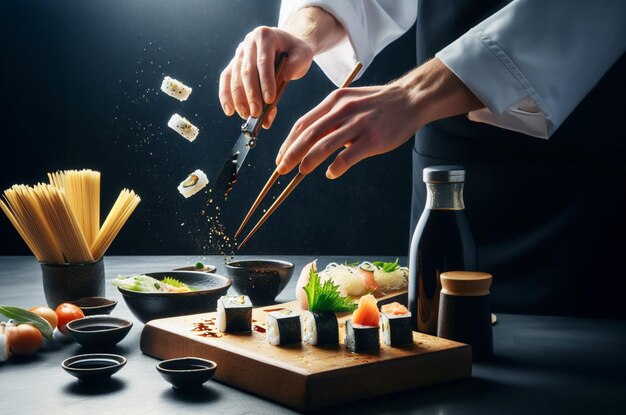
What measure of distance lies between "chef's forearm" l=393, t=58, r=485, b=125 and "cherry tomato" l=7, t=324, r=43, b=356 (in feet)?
2.73

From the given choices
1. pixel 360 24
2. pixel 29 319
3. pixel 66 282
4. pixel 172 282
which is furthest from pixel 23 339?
pixel 360 24

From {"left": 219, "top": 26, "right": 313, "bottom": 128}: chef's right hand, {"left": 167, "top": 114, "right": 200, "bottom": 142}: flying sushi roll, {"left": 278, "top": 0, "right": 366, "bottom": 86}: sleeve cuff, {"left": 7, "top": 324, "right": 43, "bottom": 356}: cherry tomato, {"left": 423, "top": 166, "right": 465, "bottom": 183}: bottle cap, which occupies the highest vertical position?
{"left": 278, "top": 0, "right": 366, "bottom": 86}: sleeve cuff

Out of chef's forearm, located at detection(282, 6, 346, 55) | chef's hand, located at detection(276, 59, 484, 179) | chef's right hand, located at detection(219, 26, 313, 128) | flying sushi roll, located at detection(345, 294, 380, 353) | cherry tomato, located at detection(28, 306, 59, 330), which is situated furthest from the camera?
chef's forearm, located at detection(282, 6, 346, 55)

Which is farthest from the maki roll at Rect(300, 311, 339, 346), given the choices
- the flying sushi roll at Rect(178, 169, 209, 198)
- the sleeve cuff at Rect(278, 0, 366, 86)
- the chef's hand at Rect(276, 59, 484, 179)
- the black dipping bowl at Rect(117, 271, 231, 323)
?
the flying sushi roll at Rect(178, 169, 209, 198)

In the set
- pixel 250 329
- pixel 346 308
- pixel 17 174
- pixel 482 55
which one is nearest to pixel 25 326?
pixel 250 329

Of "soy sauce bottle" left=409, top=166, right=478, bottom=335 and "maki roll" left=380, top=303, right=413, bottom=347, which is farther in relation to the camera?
"soy sauce bottle" left=409, top=166, right=478, bottom=335

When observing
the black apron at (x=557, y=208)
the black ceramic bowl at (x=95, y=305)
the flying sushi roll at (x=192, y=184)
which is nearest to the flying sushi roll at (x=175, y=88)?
the flying sushi roll at (x=192, y=184)

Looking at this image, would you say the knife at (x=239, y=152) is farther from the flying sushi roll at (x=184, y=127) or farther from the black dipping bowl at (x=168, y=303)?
the flying sushi roll at (x=184, y=127)

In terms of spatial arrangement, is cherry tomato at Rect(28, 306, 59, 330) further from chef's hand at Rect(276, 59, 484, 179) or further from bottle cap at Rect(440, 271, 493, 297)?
bottle cap at Rect(440, 271, 493, 297)

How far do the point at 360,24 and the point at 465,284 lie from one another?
101 cm

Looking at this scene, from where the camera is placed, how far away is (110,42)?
3381 millimetres

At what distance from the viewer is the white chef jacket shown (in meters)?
1.46

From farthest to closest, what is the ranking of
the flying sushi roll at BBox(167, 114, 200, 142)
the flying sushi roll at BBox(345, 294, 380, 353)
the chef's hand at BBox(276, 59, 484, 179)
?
the flying sushi roll at BBox(167, 114, 200, 142) < the chef's hand at BBox(276, 59, 484, 179) < the flying sushi roll at BBox(345, 294, 380, 353)

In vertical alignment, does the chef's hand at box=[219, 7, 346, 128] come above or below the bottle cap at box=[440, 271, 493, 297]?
above
